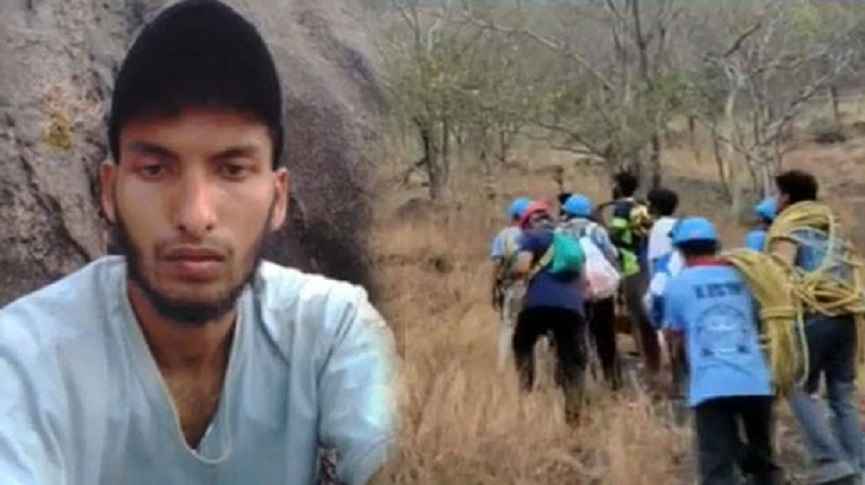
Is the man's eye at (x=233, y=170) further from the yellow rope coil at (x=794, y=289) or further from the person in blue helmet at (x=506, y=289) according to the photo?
the person in blue helmet at (x=506, y=289)

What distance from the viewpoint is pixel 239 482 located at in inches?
56.8

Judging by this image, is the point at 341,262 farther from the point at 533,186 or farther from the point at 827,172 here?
the point at 827,172

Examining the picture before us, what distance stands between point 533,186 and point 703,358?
2452 centimetres

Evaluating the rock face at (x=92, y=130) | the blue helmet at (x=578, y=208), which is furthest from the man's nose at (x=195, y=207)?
the blue helmet at (x=578, y=208)

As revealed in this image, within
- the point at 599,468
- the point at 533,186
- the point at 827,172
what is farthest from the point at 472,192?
the point at 599,468

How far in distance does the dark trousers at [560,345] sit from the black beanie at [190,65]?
6331 mm

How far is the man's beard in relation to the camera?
4.61 ft

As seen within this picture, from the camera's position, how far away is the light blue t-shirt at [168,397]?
1349mm

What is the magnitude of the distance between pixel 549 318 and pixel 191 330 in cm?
638

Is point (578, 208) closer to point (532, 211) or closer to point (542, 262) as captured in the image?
point (532, 211)

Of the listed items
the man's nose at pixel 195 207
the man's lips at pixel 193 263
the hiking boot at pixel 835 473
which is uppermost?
the man's nose at pixel 195 207

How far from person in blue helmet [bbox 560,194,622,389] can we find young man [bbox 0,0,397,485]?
22.4ft

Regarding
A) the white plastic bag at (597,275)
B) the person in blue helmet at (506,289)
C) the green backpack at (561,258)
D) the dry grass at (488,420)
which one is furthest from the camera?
the white plastic bag at (597,275)

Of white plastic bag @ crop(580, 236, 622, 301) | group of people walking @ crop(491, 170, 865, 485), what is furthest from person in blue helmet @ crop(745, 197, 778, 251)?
white plastic bag @ crop(580, 236, 622, 301)
